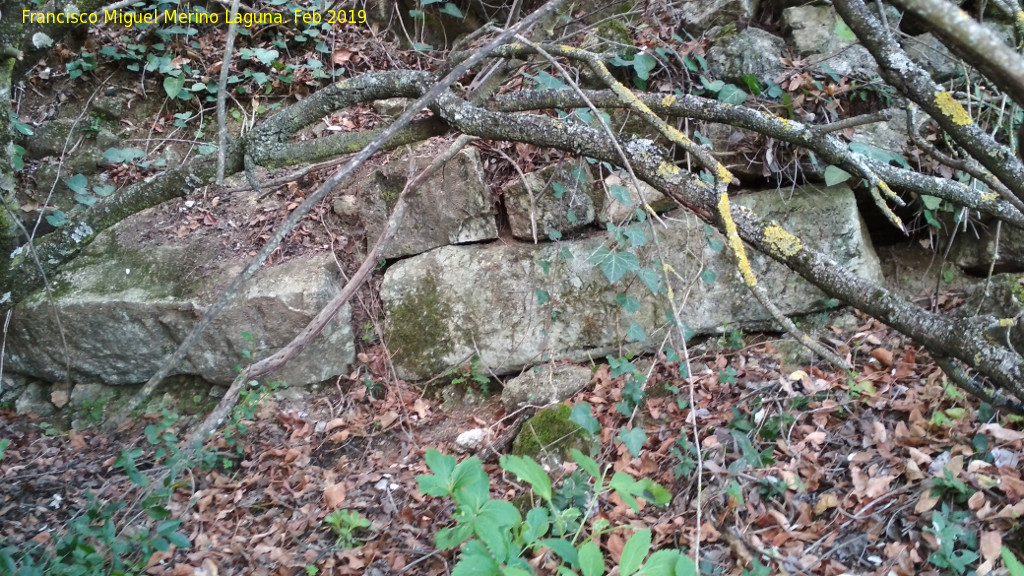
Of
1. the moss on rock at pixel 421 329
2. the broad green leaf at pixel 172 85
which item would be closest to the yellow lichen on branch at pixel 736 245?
the moss on rock at pixel 421 329

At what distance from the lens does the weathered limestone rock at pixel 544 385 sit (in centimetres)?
327

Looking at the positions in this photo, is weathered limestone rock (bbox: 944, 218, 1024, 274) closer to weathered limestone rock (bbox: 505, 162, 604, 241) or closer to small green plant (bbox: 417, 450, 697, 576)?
weathered limestone rock (bbox: 505, 162, 604, 241)

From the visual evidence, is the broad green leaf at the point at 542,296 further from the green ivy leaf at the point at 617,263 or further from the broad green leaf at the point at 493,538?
the broad green leaf at the point at 493,538

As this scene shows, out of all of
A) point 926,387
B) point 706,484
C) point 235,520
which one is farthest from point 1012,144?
point 235,520

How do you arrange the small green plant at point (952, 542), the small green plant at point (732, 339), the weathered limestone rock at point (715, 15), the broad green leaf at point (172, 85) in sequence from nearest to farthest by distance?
the small green plant at point (952, 542), the small green plant at point (732, 339), the weathered limestone rock at point (715, 15), the broad green leaf at point (172, 85)

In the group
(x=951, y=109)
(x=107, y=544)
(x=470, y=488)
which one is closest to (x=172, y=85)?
(x=107, y=544)

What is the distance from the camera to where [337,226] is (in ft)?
13.6

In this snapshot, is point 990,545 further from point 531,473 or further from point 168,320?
point 168,320

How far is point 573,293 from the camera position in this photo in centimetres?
362

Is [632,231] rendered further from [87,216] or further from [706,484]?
[87,216]

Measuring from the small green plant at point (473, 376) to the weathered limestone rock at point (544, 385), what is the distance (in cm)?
18

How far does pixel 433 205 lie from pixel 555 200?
2.52 feet

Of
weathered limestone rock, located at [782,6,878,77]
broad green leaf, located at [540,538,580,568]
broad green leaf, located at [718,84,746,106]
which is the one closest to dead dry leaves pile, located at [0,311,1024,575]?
broad green leaf, located at [540,538,580,568]

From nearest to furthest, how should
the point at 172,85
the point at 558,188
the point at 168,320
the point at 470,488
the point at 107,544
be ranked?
the point at 470,488
the point at 107,544
the point at 558,188
the point at 168,320
the point at 172,85
